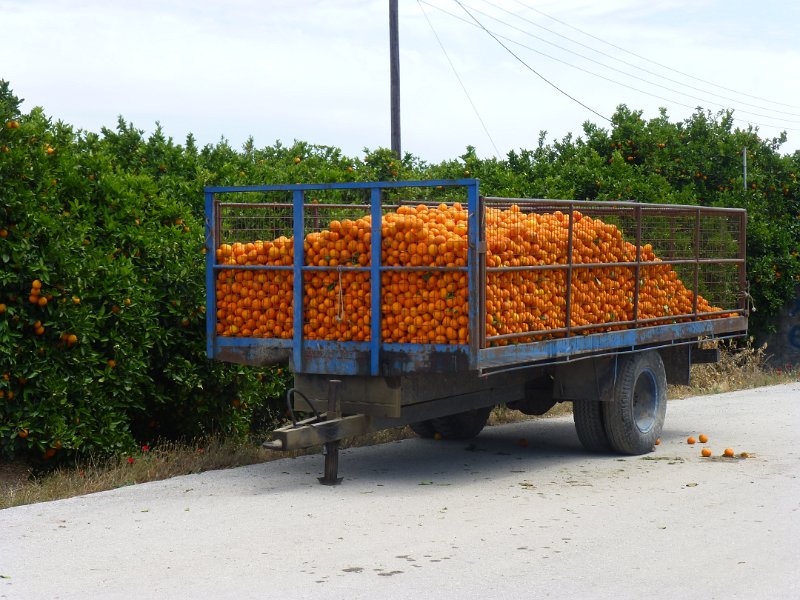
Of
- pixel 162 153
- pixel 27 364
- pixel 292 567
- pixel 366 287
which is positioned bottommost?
pixel 292 567

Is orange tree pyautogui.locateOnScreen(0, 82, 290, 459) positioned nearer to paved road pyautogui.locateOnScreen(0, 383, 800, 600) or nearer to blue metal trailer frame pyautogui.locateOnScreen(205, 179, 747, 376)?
blue metal trailer frame pyautogui.locateOnScreen(205, 179, 747, 376)

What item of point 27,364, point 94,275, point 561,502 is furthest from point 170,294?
point 561,502

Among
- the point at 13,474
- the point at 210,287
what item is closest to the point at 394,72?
the point at 210,287

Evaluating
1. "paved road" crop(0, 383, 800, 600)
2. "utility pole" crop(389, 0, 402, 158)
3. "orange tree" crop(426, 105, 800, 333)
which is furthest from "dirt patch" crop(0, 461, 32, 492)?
"utility pole" crop(389, 0, 402, 158)

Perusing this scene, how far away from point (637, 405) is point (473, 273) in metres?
3.37

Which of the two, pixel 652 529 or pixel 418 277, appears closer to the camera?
pixel 652 529

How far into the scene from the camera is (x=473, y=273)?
329 inches

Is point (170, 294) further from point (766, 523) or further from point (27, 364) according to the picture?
point (766, 523)

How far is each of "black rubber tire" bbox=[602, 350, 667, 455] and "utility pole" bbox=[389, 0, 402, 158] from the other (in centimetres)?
1050

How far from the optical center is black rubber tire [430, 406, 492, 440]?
1135 centimetres

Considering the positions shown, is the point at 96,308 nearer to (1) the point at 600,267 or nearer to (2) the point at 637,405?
(1) the point at 600,267

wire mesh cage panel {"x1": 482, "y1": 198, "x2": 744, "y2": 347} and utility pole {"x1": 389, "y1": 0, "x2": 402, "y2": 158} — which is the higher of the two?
utility pole {"x1": 389, "y1": 0, "x2": 402, "y2": 158}

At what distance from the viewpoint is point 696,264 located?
11.5 m

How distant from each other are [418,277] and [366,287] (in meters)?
0.48
